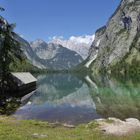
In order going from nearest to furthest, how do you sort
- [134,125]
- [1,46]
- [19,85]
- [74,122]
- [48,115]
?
[134,125], [74,122], [48,115], [1,46], [19,85]

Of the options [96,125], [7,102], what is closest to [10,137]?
[96,125]

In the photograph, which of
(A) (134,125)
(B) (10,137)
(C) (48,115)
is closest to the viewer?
(B) (10,137)

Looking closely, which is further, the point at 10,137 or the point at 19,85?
the point at 19,85

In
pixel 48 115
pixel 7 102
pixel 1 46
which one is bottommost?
pixel 48 115

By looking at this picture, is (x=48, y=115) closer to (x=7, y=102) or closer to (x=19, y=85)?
(x=7, y=102)

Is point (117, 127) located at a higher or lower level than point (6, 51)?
lower

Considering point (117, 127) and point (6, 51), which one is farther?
point (6, 51)

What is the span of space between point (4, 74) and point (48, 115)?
2755 cm

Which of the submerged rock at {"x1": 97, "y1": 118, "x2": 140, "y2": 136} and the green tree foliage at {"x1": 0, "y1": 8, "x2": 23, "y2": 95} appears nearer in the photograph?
the submerged rock at {"x1": 97, "y1": 118, "x2": 140, "y2": 136}

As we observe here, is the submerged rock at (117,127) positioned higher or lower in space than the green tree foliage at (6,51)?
lower

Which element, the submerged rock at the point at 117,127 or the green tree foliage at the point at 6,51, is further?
the green tree foliage at the point at 6,51

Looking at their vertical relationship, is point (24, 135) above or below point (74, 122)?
below

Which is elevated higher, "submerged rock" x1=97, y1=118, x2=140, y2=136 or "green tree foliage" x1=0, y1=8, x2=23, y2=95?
"green tree foliage" x1=0, y1=8, x2=23, y2=95

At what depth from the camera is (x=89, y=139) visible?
95.9 ft
